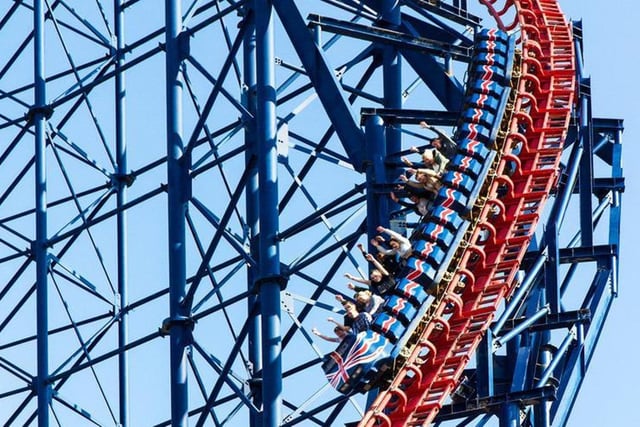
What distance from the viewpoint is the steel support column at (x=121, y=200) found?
1163 inches

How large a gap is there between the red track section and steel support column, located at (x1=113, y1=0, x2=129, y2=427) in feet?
15.8

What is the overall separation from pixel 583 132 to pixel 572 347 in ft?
8.63

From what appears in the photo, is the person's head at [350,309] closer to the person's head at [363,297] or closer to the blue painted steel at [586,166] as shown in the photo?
the person's head at [363,297]

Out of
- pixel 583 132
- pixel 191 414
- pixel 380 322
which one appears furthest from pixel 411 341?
pixel 191 414

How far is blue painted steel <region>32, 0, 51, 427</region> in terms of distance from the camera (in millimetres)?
28641

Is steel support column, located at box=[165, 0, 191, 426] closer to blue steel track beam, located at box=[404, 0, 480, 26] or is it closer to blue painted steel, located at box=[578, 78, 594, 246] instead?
blue steel track beam, located at box=[404, 0, 480, 26]

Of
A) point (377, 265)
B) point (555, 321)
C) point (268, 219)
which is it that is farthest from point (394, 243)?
point (555, 321)

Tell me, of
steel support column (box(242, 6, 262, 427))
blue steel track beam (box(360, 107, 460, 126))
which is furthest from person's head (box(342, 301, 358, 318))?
blue steel track beam (box(360, 107, 460, 126))

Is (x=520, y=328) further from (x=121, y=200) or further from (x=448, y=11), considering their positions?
(x=121, y=200)

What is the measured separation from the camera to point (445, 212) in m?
24.3

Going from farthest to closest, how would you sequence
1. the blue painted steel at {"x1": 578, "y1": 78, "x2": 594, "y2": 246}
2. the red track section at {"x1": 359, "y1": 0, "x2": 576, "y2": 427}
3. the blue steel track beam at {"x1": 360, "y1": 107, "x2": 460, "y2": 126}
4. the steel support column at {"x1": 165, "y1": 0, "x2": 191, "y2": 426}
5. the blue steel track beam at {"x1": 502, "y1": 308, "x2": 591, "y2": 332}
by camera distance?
the blue painted steel at {"x1": 578, "y1": 78, "x2": 594, "y2": 246} < the steel support column at {"x1": 165, "y1": 0, "x2": 191, "y2": 426} < the blue steel track beam at {"x1": 360, "y1": 107, "x2": 460, "y2": 126} < the blue steel track beam at {"x1": 502, "y1": 308, "x2": 591, "y2": 332} < the red track section at {"x1": 359, "y1": 0, "x2": 576, "y2": 427}

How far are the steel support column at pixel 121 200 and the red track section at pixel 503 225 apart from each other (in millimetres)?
4831

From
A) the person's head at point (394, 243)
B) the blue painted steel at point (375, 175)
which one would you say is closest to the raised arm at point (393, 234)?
the person's head at point (394, 243)

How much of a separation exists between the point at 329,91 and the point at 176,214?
212 cm
